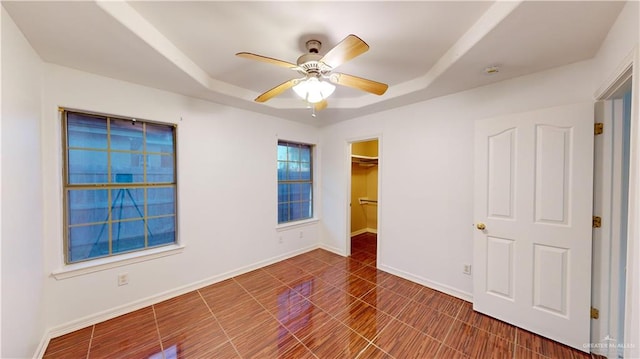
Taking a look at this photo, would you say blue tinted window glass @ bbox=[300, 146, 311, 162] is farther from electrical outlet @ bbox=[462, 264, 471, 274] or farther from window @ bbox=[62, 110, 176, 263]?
electrical outlet @ bbox=[462, 264, 471, 274]

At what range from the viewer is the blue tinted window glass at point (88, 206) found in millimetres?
2154

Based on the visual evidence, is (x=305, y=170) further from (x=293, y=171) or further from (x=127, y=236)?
(x=127, y=236)

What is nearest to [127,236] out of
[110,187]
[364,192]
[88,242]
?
[88,242]

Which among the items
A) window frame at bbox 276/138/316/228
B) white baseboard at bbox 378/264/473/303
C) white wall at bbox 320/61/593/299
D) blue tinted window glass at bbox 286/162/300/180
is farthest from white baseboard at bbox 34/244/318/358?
white wall at bbox 320/61/593/299

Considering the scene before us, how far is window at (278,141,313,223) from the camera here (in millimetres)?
4029

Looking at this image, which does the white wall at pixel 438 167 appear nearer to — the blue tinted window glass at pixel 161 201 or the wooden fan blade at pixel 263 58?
the wooden fan blade at pixel 263 58

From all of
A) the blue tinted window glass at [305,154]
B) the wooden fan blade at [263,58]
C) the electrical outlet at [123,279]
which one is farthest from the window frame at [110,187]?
the blue tinted window glass at [305,154]

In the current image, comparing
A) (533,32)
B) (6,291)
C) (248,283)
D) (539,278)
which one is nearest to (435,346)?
(539,278)

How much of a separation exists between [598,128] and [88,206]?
4.60 meters

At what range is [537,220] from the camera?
2047 millimetres

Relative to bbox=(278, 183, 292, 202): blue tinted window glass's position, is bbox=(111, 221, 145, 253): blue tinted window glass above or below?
below

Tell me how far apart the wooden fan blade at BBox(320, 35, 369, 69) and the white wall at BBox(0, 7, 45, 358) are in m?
1.92

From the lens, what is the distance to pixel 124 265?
2334 mm

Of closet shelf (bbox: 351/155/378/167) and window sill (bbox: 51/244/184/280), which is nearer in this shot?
window sill (bbox: 51/244/184/280)
